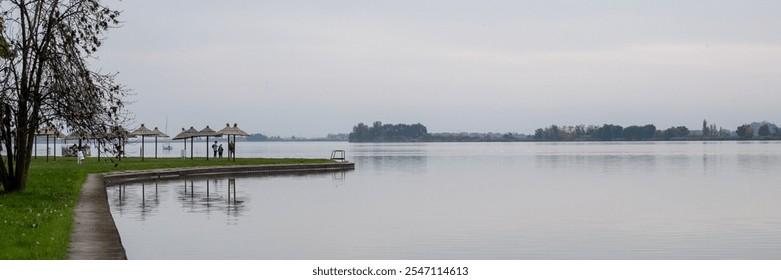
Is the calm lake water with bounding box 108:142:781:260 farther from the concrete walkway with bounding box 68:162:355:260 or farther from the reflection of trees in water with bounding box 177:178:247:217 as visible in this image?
the concrete walkway with bounding box 68:162:355:260

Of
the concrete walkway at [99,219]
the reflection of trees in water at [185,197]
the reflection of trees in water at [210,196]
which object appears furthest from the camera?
the reflection of trees in water at [210,196]

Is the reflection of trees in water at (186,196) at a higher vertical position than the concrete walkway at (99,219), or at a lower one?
lower

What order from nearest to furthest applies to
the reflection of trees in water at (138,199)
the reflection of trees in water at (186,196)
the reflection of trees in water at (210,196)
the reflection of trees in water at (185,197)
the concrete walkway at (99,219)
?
the concrete walkway at (99,219) → the reflection of trees in water at (138,199) → the reflection of trees in water at (186,196) → the reflection of trees in water at (185,197) → the reflection of trees in water at (210,196)

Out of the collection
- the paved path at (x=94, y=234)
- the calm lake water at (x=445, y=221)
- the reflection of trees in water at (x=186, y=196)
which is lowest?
the calm lake water at (x=445, y=221)

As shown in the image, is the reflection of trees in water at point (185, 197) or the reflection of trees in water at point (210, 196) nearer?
Answer: the reflection of trees in water at point (185, 197)

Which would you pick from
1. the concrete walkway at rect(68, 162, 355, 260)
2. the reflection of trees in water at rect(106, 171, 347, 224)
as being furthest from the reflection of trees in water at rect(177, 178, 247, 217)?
the concrete walkway at rect(68, 162, 355, 260)

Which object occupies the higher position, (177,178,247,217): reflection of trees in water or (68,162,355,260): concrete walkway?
(68,162,355,260): concrete walkway

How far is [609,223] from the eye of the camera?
22.2 m

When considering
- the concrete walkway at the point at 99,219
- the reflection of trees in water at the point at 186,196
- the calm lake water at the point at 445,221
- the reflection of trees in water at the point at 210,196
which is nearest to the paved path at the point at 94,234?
the concrete walkway at the point at 99,219

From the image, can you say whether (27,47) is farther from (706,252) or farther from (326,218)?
(706,252)

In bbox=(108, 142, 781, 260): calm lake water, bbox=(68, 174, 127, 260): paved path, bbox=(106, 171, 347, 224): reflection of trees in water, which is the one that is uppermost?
bbox=(68, 174, 127, 260): paved path

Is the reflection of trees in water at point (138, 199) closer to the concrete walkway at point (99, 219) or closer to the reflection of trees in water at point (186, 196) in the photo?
the reflection of trees in water at point (186, 196)
